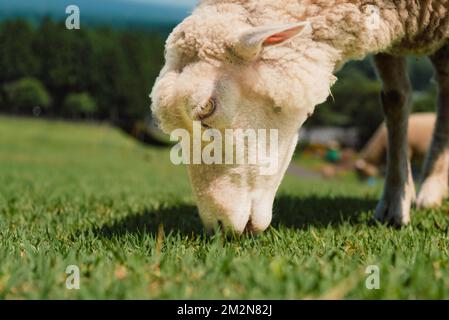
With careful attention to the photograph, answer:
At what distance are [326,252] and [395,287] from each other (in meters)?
0.72

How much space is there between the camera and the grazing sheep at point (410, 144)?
13.0 metres

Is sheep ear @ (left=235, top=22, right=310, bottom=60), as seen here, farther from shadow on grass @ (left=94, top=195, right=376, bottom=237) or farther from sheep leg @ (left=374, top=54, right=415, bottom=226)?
sheep leg @ (left=374, top=54, right=415, bottom=226)

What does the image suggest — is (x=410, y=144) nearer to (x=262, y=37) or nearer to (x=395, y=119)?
(x=395, y=119)

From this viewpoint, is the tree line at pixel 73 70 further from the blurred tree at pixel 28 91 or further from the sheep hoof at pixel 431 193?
the sheep hoof at pixel 431 193

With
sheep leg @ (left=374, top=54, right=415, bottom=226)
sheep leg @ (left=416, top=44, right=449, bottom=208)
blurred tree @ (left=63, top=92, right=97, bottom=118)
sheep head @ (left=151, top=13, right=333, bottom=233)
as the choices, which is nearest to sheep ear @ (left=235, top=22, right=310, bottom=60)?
sheep head @ (left=151, top=13, right=333, bottom=233)

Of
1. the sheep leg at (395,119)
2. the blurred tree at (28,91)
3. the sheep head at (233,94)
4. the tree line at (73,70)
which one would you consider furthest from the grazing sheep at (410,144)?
the sheep head at (233,94)

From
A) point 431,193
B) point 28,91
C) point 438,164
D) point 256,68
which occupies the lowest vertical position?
point 431,193

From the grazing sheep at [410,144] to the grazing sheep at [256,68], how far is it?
7.25 m

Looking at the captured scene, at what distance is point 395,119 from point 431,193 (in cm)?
91

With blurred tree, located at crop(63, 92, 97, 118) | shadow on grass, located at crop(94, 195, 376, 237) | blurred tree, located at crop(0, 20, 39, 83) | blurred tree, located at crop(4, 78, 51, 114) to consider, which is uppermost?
blurred tree, located at crop(0, 20, 39, 83)

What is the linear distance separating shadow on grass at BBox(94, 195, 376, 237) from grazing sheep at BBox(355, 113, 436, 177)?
18.1 feet

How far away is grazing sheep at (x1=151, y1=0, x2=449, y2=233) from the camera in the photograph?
296 centimetres

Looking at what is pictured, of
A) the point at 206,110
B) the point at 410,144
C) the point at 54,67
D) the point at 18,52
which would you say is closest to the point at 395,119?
the point at 206,110

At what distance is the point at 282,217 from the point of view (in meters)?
4.32
